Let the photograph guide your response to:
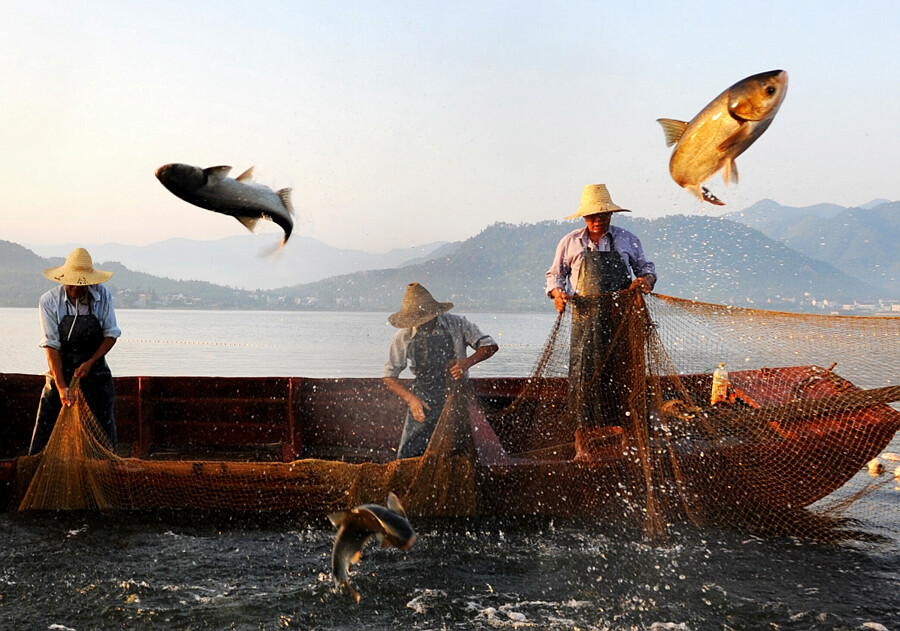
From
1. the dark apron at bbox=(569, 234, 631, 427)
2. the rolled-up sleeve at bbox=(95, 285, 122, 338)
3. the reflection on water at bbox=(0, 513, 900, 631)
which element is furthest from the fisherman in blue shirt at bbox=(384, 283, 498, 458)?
the rolled-up sleeve at bbox=(95, 285, 122, 338)

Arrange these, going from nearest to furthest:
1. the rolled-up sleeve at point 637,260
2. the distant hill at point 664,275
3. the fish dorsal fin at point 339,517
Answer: the fish dorsal fin at point 339,517 < the rolled-up sleeve at point 637,260 < the distant hill at point 664,275

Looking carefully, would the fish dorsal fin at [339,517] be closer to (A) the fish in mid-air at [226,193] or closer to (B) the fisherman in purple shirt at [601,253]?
(A) the fish in mid-air at [226,193]

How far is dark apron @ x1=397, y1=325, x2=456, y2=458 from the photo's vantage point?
7.50 m

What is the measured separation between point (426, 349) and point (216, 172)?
342cm

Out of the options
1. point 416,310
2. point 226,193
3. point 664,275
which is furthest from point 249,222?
point 664,275

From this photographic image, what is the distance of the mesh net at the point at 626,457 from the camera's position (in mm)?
6898

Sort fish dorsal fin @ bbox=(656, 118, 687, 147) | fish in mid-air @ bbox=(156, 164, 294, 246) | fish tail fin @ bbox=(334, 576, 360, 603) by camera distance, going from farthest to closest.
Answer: fish tail fin @ bbox=(334, 576, 360, 603), fish dorsal fin @ bbox=(656, 118, 687, 147), fish in mid-air @ bbox=(156, 164, 294, 246)

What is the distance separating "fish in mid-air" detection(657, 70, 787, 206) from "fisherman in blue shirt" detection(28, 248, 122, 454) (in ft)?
18.4

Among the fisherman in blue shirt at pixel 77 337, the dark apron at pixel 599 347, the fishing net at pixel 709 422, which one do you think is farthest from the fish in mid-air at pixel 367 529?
the fisherman in blue shirt at pixel 77 337

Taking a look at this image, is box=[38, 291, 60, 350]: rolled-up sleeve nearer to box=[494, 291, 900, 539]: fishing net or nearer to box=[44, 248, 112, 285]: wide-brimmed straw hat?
box=[44, 248, 112, 285]: wide-brimmed straw hat

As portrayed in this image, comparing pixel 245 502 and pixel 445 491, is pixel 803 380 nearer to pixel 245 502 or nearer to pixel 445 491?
pixel 445 491

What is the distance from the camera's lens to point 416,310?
24.3 feet

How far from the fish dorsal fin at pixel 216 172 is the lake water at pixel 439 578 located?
3.05m

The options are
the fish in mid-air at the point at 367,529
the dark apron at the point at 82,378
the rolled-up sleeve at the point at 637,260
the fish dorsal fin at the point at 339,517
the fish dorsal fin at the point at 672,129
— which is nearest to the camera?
the fish in mid-air at the point at 367,529
